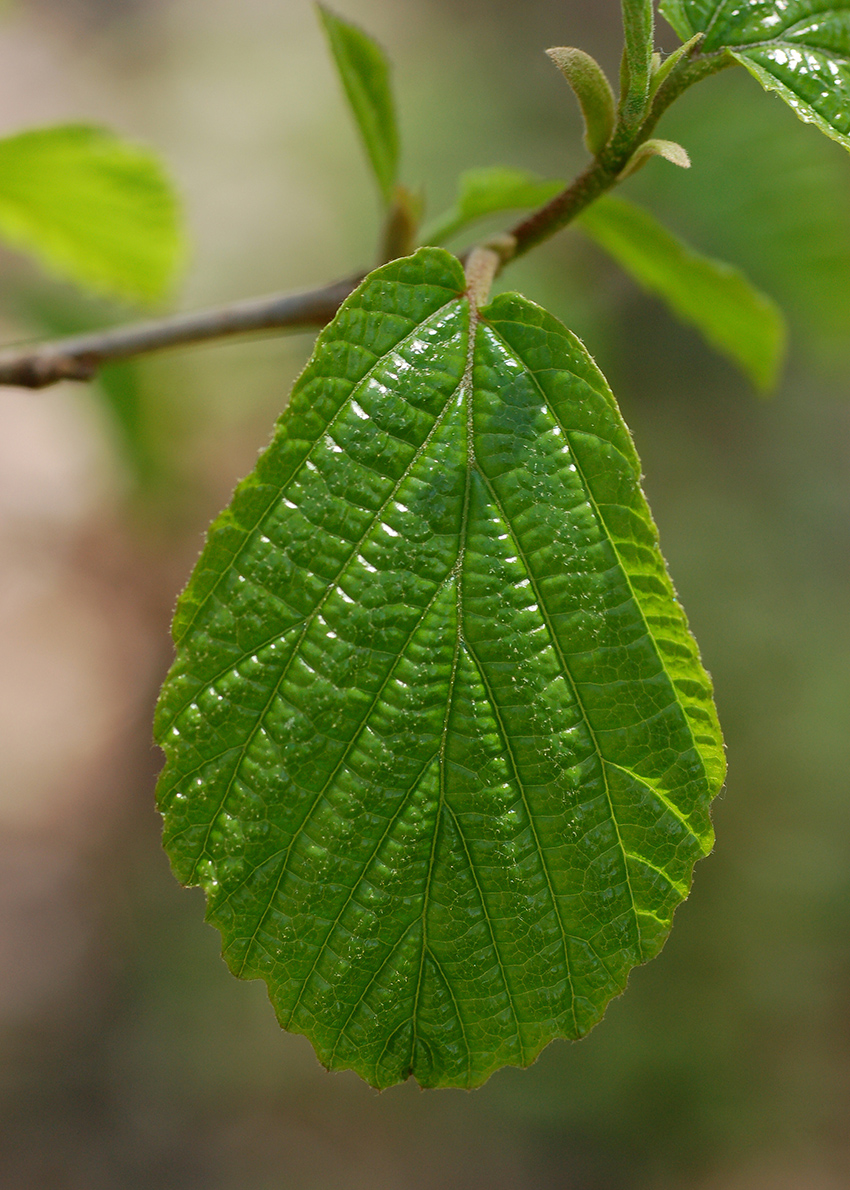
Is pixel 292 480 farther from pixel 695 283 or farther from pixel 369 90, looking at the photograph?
pixel 695 283

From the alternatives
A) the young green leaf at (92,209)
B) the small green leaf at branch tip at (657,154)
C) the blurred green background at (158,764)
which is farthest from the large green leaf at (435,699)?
the blurred green background at (158,764)

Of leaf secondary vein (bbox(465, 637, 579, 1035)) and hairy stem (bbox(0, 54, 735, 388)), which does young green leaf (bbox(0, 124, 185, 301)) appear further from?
leaf secondary vein (bbox(465, 637, 579, 1035))

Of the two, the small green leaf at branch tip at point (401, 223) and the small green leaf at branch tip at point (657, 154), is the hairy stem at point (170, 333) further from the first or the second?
the small green leaf at branch tip at point (657, 154)

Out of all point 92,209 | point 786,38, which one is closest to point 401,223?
point 786,38

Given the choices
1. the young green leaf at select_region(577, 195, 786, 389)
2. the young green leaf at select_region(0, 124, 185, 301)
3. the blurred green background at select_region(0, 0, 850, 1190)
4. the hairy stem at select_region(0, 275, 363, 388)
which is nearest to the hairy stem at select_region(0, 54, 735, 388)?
the hairy stem at select_region(0, 275, 363, 388)

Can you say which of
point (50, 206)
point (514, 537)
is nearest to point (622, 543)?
point (514, 537)

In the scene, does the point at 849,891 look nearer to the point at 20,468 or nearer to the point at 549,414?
the point at 549,414

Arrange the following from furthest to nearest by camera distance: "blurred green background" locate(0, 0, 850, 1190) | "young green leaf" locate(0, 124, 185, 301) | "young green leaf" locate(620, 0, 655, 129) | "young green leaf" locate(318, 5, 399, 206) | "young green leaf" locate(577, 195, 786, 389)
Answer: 1. "blurred green background" locate(0, 0, 850, 1190)
2. "young green leaf" locate(0, 124, 185, 301)
3. "young green leaf" locate(577, 195, 786, 389)
4. "young green leaf" locate(318, 5, 399, 206)
5. "young green leaf" locate(620, 0, 655, 129)
